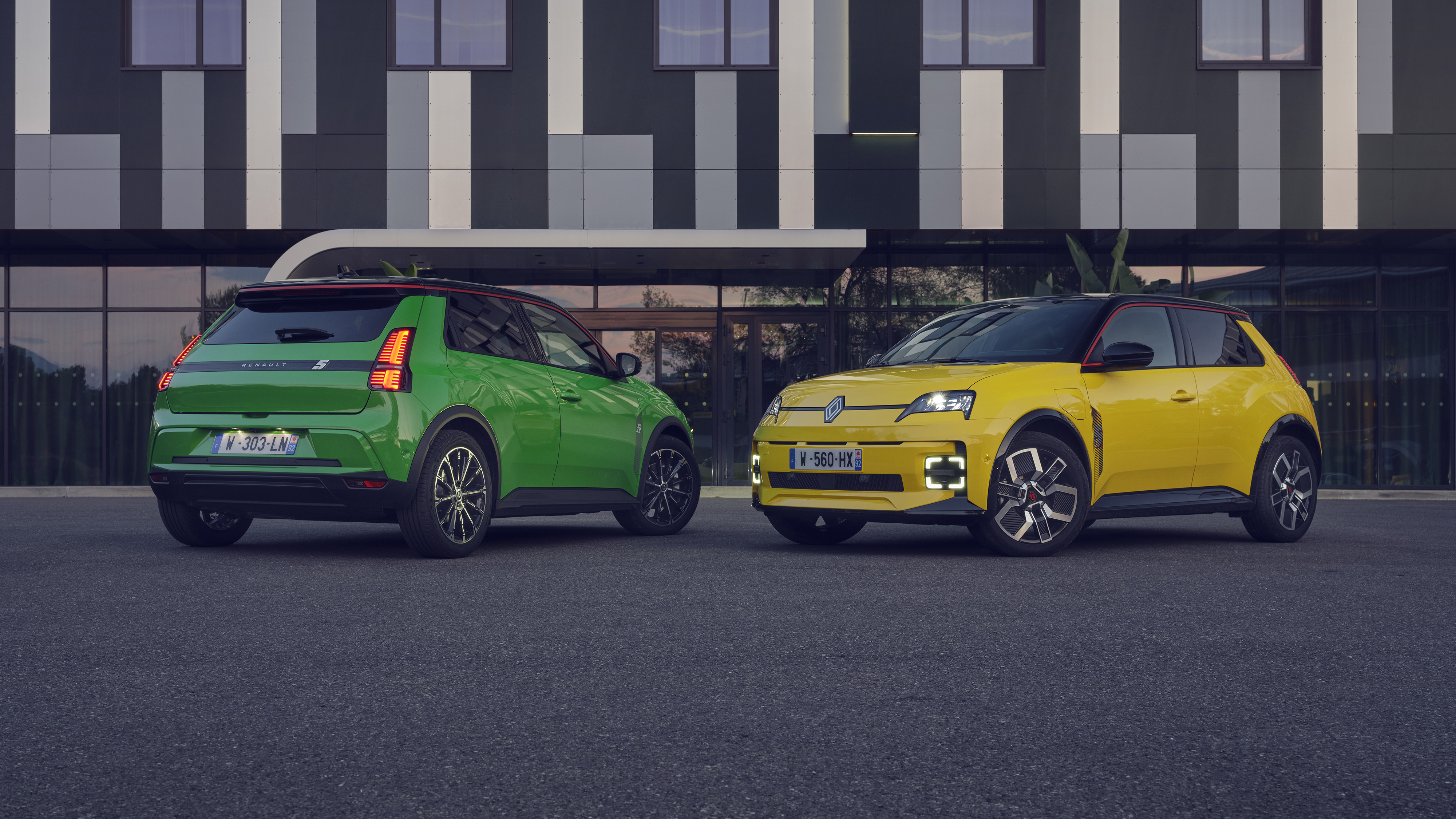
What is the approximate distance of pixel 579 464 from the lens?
8.18 metres

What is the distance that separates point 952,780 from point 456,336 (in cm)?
518

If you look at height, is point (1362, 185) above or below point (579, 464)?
above

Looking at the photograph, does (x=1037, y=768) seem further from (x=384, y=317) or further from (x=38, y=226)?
(x=38, y=226)

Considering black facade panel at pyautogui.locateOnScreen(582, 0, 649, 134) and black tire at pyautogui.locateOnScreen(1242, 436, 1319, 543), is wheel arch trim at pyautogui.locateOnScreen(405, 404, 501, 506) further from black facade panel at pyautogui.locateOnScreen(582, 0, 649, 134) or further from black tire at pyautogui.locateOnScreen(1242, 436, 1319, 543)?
black facade panel at pyautogui.locateOnScreen(582, 0, 649, 134)

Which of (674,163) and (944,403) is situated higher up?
(674,163)

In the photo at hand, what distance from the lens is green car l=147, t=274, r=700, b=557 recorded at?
22.2 feet

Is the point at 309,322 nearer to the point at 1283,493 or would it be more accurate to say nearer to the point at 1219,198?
the point at 1283,493

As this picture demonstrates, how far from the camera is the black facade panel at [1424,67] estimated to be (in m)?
17.2

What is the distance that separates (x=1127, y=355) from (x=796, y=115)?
1052cm

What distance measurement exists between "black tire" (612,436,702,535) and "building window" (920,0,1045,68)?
9.97 m

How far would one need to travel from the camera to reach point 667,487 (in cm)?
927

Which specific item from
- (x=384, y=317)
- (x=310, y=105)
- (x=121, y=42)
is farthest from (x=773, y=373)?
(x=384, y=317)

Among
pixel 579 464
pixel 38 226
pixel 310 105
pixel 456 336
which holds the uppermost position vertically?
pixel 310 105

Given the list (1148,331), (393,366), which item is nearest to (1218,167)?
(1148,331)
